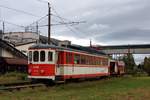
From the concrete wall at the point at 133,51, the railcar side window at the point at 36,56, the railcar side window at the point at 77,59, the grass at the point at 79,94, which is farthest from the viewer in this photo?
the concrete wall at the point at 133,51

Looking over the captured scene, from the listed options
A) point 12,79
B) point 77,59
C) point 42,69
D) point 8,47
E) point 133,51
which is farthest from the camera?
point 133,51

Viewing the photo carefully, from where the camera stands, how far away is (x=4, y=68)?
2143 inches

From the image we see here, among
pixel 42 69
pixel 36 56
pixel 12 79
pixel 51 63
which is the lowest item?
pixel 12 79

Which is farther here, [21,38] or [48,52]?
[21,38]

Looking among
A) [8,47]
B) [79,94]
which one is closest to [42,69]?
[79,94]

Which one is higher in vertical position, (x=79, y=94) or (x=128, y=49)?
(x=128, y=49)

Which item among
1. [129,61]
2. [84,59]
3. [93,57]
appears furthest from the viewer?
[129,61]

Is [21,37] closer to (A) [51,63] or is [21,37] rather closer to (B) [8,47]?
(B) [8,47]

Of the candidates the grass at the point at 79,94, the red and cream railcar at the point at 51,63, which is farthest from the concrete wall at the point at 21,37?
the grass at the point at 79,94

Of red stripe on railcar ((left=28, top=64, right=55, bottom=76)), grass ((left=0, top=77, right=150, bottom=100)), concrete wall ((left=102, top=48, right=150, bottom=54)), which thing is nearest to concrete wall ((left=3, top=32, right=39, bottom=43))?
concrete wall ((left=102, top=48, right=150, bottom=54))

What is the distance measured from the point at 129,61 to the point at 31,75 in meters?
69.7

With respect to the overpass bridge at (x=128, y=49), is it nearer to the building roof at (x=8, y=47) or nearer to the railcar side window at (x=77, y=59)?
the building roof at (x=8, y=47)

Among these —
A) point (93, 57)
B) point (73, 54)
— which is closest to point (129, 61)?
Answer: point (93, 57)

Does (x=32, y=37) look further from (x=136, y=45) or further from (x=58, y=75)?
(x=58, y=75)
